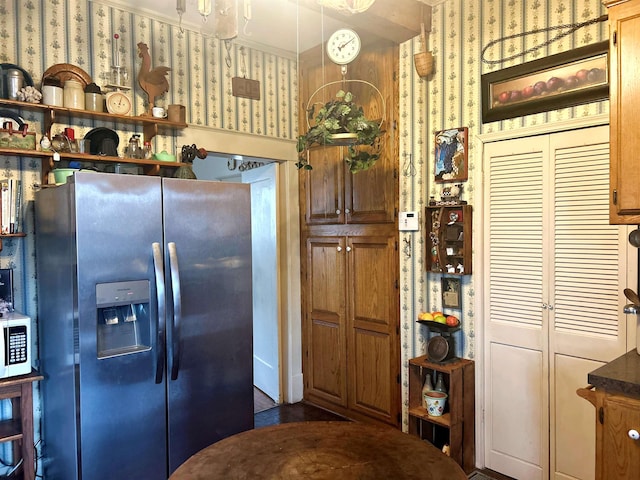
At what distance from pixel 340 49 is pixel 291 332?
7.22ft

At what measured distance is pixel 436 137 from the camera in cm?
306

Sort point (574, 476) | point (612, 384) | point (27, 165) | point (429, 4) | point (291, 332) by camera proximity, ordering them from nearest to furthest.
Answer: point (612, 384) < point (574, 476) < point (27, 165) < point (429, 4) < point (291, 332)

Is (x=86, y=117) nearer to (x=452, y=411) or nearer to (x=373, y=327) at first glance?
(x=373, y=327)

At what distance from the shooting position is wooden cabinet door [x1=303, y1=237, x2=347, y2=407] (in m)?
3.68

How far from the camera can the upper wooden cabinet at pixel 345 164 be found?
131 inches

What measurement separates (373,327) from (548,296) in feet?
4.12

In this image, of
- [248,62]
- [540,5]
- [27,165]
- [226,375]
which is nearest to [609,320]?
[540,5]

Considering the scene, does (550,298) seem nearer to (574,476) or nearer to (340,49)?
(574,476)

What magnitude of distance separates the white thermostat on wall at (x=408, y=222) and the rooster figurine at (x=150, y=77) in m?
1.77

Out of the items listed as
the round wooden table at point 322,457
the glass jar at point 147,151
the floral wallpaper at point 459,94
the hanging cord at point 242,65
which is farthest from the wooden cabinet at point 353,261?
the round wooden table at point 322,457

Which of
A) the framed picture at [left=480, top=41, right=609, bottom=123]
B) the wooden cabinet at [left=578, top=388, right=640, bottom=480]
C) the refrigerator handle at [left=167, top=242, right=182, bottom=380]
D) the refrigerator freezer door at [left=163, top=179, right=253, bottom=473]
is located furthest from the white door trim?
the refrigerator handle at [left=167, top=242, right=182, bottom=380]

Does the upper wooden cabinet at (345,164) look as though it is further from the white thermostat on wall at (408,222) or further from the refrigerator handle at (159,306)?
the refrigerator handle at (159,306)

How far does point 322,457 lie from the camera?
1.49m

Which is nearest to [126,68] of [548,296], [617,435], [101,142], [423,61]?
[101,142]
